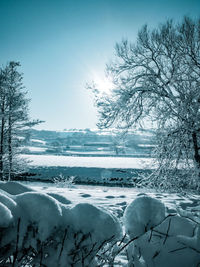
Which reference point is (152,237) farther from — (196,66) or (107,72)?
(107,72)

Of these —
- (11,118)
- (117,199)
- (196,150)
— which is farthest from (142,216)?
(11,118)

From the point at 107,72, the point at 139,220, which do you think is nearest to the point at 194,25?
the point at 107,72

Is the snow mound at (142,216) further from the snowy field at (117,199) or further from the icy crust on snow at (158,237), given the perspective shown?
the snowy field at (117,199)

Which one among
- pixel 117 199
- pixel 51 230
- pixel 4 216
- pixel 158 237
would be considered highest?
pixel 4 216

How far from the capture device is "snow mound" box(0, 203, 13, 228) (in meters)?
0.88

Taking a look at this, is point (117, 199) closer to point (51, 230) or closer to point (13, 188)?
point (13, 188)

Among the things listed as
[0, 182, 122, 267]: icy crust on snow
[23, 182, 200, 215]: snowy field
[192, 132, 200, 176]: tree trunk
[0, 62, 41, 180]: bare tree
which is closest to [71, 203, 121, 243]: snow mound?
[0, 182, 122, 267]: icy crust on snow

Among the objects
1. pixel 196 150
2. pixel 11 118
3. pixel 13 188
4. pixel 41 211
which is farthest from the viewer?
pixel 11 118

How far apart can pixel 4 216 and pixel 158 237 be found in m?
0.88

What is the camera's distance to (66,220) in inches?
40.8

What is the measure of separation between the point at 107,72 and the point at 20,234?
6626mm

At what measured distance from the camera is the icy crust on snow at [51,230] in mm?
Result: 926

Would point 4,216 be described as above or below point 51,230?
above

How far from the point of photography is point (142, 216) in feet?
3.75
